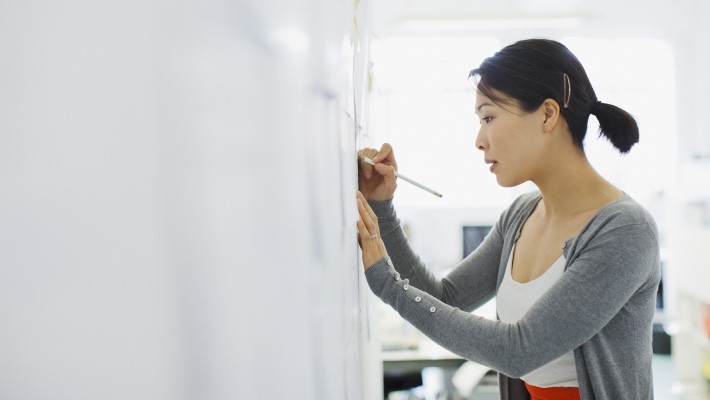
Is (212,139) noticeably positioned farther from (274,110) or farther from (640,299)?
(640,299)

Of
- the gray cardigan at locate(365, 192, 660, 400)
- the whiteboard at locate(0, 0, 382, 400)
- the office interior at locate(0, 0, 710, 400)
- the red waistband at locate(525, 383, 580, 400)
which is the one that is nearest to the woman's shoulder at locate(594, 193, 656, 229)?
the gray cardigan at locate(365, 192, 660, 400)

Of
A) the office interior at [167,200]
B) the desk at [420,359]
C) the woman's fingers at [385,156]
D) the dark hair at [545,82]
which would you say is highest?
the dark hair at [545,82]

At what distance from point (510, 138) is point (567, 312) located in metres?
0.28

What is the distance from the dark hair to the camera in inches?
35.9

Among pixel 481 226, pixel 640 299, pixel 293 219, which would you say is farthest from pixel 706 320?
pixel 293 219

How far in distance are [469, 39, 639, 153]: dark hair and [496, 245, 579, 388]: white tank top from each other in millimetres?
218

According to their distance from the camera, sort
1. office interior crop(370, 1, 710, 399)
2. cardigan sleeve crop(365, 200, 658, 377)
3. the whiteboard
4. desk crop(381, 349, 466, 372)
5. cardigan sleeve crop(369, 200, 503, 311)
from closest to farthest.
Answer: the whiteboard → cardigan sleeve crop(365, 200, 658, 377) → cardigan sleeve crop(369, 200, 503, 311) → desk crop(381, 349, 466, 372) → office interior crop(370, 1, 710, 399)

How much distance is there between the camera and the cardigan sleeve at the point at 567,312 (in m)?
0.79

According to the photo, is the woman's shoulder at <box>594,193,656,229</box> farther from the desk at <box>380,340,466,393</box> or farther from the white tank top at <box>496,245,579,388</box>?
the desk at <box>380,340,466,393</box>

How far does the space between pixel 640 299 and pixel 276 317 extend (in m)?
0.80

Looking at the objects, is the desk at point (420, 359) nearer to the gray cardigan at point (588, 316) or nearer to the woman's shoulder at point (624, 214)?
the gray cardigan at point (588, 316)

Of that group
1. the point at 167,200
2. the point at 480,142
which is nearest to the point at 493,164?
the point at 480,142

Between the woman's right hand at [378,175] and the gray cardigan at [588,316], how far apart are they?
14cm

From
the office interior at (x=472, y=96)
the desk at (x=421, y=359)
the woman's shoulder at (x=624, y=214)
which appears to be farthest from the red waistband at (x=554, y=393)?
the office interior at (x=472, y=96)
